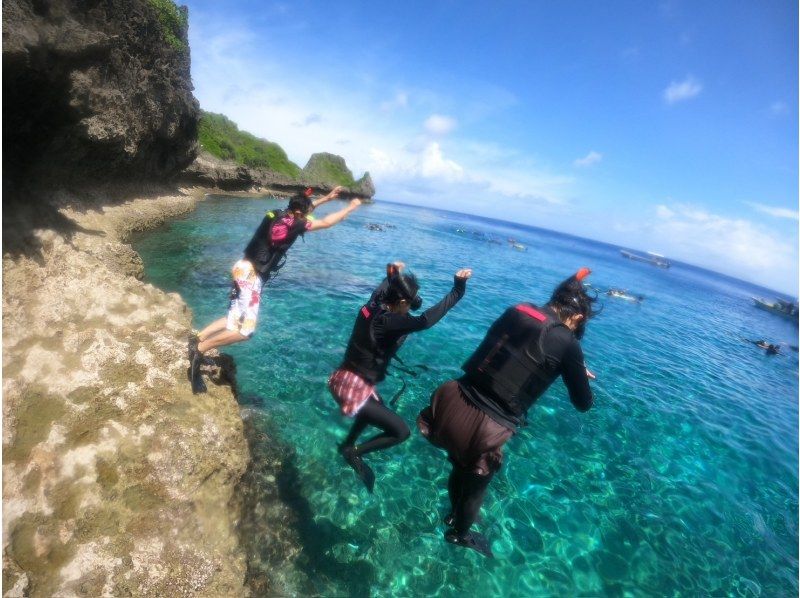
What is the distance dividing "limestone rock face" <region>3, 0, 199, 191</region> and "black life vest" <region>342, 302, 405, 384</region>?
5105 mm

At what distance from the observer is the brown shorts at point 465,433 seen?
13.0 feet

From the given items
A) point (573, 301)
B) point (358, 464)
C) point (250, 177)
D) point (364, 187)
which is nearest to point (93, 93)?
point (358, 464)

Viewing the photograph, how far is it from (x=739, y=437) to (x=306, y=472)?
1243 cm

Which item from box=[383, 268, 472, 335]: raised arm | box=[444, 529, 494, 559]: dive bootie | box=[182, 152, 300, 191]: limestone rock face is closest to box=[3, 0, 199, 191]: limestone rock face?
box=[383, 268, 472, 335]: raised arm

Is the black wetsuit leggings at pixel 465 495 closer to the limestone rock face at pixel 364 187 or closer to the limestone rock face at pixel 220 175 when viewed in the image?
the limestone rock face at pixel 220 175

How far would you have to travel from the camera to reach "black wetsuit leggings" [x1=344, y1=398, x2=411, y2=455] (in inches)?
192

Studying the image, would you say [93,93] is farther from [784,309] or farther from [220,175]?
[784,309]

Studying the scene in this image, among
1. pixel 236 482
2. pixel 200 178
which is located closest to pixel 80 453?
pixel 236 482

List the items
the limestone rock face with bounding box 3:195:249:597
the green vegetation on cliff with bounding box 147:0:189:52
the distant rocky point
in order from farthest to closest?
1. the distant rocky point
2. the green vegetation on cliff with bounding box 147:0:189:52
3. the limestone rock face with bounding box 3:195:249:597

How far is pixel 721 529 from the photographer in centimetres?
694

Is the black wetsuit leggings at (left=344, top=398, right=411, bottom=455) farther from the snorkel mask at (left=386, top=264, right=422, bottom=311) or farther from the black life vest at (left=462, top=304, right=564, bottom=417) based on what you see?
the snorkel mask at (left=386, top=264, right=422, bottom=311)

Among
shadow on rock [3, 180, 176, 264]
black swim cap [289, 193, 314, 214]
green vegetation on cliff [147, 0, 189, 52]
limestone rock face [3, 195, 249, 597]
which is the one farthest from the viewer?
green vegetation on cliff [147, 0, 189, 52]

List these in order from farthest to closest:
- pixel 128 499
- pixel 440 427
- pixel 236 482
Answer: pixel 236 482
pixel 440 427
pixel 128 499

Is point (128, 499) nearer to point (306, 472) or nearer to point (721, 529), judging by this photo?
point (306, 472)
